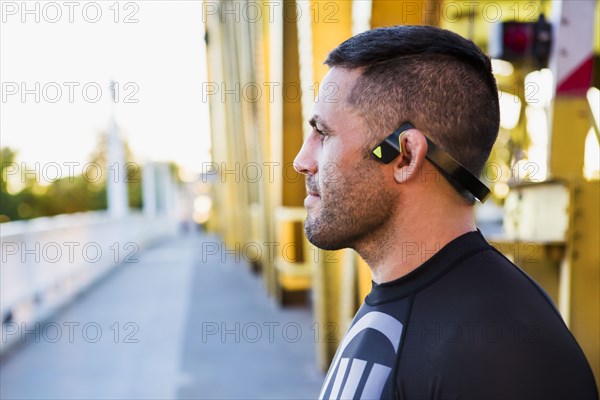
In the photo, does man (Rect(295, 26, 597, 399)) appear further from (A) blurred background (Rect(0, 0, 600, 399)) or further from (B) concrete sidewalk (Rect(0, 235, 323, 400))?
(B) concrete sidewalk (Rect(0, 235, 323, 400))

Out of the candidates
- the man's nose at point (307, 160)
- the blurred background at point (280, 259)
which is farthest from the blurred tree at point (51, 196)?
the man's nose at point (307, 160)

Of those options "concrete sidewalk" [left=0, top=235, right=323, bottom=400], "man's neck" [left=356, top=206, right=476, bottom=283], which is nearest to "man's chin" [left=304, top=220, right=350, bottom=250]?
"man's neck" [left=356, top=206, right=476, bottom=283]

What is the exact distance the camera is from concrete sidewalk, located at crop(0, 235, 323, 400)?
475cm

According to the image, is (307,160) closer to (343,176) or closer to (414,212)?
(343,176)

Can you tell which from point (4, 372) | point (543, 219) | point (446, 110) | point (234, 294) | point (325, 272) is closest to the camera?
point (446, 110)

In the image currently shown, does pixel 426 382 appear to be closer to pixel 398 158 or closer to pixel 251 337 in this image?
pixel 398 158

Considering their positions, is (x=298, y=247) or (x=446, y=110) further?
(x=298, y=247)

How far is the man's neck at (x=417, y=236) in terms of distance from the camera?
1.22m

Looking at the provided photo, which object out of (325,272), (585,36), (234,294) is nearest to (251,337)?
(325,272)

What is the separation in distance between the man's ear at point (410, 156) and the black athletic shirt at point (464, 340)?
0.18 meters

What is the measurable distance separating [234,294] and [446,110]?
28.0ft

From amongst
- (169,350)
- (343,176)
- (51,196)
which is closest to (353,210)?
(343,176)

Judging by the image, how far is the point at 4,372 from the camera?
537 cm

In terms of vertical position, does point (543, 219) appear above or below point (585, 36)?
below
